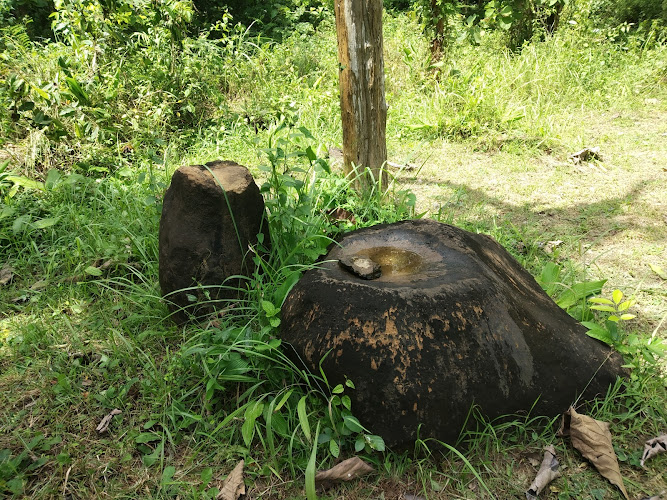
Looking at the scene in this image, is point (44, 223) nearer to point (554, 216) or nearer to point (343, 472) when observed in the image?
point (343, 472)

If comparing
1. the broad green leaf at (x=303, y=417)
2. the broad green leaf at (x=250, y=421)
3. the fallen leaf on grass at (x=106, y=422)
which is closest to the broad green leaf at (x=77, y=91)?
the fallen leaf on grass at (x=106, y=422)

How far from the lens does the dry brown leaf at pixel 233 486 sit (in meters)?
1.75

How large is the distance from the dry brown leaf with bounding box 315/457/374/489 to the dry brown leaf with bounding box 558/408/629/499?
82 centimetres

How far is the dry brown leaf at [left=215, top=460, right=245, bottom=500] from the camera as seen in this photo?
1.75m

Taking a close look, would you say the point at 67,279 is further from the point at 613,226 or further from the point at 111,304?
the point at 613,226

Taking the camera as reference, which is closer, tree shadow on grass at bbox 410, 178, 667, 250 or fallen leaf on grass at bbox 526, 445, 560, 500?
fallen leaf on grass at bbox 526, 445, 560, 500

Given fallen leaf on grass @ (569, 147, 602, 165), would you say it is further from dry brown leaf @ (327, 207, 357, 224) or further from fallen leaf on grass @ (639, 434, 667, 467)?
fallen leaf on grass @ (639, 434, 667, 467)

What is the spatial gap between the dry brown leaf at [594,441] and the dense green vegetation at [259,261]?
2.1 inches

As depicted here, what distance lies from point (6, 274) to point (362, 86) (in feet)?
8.80

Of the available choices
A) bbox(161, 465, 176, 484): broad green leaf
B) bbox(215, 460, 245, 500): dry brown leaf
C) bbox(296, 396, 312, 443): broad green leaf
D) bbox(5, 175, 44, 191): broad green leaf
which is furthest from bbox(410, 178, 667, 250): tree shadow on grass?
bbox(5, 175, 44, 191): broad green leaf

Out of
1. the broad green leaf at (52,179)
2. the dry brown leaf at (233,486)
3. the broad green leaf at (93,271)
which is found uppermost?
the broad green leaf at (52,179)

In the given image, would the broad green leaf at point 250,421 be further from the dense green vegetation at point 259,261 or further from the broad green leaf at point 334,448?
the broad green leaf at point 334,448

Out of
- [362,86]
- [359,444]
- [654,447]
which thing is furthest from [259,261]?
[654,447]

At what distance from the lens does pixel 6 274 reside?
3023 mm
